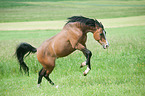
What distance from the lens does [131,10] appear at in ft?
133

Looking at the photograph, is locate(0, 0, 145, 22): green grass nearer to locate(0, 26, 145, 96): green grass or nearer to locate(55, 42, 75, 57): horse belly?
locate(0, 26, 145, 96): green grass

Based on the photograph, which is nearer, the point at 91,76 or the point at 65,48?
the point at 65,48

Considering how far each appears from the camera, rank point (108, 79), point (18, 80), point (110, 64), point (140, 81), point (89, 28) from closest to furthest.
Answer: point (89, 28) → point (140, 81) → point (108, 79) → point (18, 80) → point (110, 64)

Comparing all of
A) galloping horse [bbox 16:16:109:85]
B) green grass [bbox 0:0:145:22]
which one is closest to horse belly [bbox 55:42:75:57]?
galloping horse [bbox 16:16:109:85]

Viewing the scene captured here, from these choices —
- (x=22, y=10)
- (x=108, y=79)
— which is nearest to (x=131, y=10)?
(x=22, y=10)

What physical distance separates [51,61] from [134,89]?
8.12ft

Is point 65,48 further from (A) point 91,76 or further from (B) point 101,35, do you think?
(A) point 91,76

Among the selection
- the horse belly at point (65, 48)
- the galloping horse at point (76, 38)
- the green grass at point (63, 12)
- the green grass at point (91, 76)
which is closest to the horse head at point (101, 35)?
the galloping horse at point (76, 38)

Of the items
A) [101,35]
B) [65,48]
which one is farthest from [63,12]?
[101,35]

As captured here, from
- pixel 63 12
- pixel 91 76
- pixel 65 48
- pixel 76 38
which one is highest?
pixel 76 38

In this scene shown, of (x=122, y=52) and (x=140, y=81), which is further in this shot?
(x=122, y=52)

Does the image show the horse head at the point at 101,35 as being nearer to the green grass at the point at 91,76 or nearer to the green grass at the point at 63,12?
the green grass at the point at 91,76

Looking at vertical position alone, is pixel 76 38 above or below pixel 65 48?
above

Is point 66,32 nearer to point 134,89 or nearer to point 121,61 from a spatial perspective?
point 134,89
